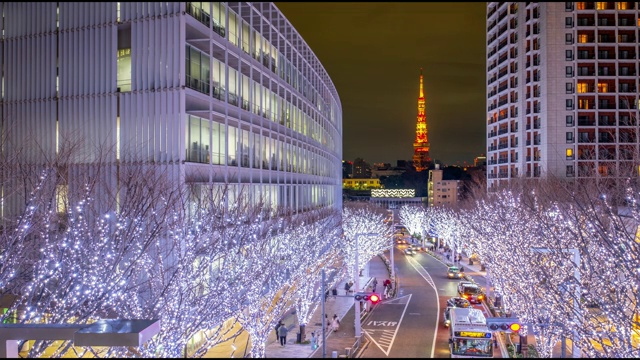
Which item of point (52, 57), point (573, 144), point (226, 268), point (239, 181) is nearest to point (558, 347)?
point (226, 268)

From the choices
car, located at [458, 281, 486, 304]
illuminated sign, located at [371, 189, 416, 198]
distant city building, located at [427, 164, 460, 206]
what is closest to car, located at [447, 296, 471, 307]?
Result: car, located at [458, 281, 486, 304]

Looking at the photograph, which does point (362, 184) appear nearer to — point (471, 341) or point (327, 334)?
point (327, 334)

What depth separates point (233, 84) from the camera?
26250 millimetres

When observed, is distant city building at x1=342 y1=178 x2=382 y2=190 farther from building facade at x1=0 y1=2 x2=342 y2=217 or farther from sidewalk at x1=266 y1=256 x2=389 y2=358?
building facade at x1=0 y1=2 x2=342 y2=217

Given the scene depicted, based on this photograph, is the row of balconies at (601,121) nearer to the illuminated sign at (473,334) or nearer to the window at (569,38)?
the window at (569,38)

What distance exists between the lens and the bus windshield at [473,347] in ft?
66.2

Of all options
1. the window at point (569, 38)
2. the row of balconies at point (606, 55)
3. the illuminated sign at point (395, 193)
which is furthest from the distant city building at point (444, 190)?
the window at point (569, 38)

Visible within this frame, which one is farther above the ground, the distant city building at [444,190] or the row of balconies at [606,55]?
the row of balconies at [606,55]

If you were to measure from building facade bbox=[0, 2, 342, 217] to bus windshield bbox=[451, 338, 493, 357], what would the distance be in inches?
415

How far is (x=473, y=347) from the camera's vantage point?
20234mm

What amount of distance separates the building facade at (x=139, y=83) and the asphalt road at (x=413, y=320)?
27.9ft

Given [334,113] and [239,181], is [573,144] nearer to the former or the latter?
[334,113]

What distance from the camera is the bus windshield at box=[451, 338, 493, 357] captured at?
20.2 m

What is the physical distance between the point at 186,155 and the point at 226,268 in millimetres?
6028
